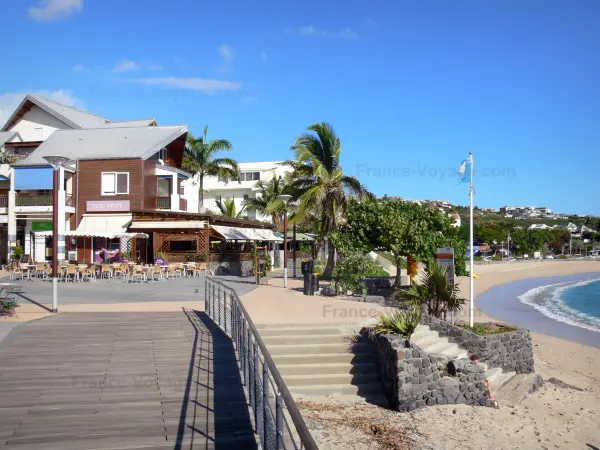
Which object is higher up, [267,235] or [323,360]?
[267,235]

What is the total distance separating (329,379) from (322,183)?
1926 centimetres

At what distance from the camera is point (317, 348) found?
1109cm

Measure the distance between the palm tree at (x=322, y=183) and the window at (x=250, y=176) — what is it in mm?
29744

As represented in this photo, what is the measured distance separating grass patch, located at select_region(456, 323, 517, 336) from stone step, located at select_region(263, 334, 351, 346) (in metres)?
3.71

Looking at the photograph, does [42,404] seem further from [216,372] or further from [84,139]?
[84,139]

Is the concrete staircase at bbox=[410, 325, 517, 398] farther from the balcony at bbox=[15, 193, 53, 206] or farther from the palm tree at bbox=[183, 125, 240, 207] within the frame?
the palm tree at bbox=[183, 125, 240, 207]

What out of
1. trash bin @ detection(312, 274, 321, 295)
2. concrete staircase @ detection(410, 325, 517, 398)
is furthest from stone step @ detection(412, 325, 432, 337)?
trash bin @ detection(312, 274, 321, 295)

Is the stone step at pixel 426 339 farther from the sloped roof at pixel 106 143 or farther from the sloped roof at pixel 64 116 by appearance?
the sloped roof at pixel 64 116

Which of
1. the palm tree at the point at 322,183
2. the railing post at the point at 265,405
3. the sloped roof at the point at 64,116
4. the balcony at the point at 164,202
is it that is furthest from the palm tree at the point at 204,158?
the railing post at the point at 265,405

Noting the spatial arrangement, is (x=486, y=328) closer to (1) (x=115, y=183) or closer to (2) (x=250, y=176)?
(1) (x=115, y=183)

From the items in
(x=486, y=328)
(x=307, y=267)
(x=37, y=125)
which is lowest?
(x=486, y=328)

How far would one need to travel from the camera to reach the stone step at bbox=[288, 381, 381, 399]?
10094 mm

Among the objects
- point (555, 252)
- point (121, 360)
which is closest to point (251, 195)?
point (121, 360)

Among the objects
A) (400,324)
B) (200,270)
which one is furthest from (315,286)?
(200,270)
